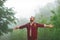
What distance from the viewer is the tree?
28.4 ft

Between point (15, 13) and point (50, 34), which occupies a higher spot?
point (15, 13)

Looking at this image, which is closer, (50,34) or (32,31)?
(32,31)

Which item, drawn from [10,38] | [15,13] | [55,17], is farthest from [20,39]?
[55,17]

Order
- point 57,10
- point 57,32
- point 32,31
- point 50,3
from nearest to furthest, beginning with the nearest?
1. point 32,31
2. point 57,32
3. point 57,10
4. point 50,3

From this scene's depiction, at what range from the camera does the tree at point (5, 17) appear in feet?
28.4

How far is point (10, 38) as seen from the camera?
8859 millimetres

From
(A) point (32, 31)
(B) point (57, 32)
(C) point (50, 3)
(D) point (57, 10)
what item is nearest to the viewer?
(A) point (32, 31)

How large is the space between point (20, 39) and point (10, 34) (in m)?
0.43

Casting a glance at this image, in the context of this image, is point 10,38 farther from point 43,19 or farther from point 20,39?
point 43,19

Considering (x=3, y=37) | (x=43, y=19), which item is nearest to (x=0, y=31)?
(x=3, y=37)

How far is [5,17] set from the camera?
347 inches

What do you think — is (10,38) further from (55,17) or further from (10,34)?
(55,17)

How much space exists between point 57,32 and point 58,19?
0.50 meters

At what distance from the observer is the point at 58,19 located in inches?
320
